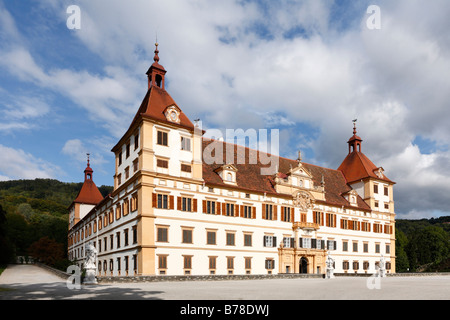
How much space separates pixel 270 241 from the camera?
44938mm

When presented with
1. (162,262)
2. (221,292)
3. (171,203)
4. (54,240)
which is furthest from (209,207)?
(54,240)

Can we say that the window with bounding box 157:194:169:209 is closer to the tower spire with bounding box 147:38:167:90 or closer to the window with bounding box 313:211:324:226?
the tower spire with bounding box 147:38:167:90

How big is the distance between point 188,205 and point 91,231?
2240 cm

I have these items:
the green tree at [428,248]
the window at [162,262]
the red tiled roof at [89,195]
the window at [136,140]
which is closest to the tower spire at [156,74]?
the window at [136,140]

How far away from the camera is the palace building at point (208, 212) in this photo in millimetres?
37375

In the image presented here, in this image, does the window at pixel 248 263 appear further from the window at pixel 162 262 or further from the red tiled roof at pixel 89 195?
the red tiled roof at pixel 89 195

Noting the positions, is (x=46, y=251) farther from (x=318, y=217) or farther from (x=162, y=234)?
(x=318, y=217)

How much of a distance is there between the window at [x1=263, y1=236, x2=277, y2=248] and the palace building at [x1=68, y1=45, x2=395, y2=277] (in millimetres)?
111

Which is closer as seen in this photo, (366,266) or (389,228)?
(366,266)

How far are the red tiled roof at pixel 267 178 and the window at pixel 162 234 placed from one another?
22.0 ft

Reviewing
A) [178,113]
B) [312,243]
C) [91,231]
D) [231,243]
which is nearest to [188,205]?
[231,243]

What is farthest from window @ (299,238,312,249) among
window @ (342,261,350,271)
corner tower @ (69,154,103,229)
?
corner tower @ (69,154,103,229)
